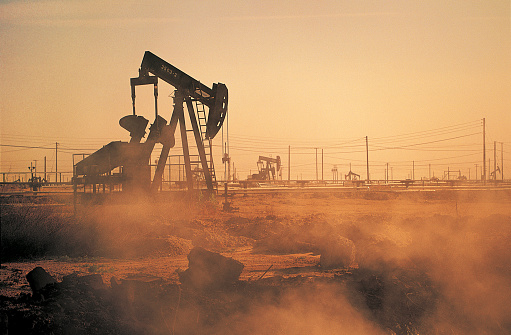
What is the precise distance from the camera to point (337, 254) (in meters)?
7.92

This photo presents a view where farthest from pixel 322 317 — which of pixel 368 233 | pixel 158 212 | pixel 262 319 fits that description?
pixel 158 212

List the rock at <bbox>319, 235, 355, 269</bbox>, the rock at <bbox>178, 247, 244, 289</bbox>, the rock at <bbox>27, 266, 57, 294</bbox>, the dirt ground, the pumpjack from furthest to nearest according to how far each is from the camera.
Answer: the pumpjack → the rock at <bbox>319, 235, 355, 269</bbox> → the rock at <bbox>178, 247, 244, 289</bbox> → the rock at <bbox>27, 266, 57, 294</bbox> → the dirt ground

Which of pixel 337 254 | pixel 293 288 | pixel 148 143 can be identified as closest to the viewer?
pixel 293 288

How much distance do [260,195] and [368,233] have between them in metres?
19.8

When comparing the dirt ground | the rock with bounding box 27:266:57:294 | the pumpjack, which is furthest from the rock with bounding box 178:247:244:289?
the pumpjack

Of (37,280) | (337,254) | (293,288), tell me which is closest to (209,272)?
(293,288)

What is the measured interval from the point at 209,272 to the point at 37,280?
232cm

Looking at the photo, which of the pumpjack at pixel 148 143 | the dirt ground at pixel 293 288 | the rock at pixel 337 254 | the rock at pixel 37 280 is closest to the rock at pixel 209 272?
the dirt ground at pixel 293 288

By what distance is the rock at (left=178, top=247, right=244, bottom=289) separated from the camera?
604 centimetres

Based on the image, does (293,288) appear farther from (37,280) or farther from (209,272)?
(37,280)

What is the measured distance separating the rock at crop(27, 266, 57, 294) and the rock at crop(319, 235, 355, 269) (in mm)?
4920

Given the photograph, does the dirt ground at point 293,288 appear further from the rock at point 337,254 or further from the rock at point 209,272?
the rock at point 209,272

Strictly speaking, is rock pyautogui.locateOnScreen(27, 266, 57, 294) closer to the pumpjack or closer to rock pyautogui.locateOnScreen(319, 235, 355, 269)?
rock pyautogui.locateOnScreen(319, 235, 355, 269)

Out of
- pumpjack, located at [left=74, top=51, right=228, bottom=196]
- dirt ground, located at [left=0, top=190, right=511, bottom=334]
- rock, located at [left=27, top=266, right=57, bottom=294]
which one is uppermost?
pumpjack, located at [left=74, top=51, right=228, bottom=196]
